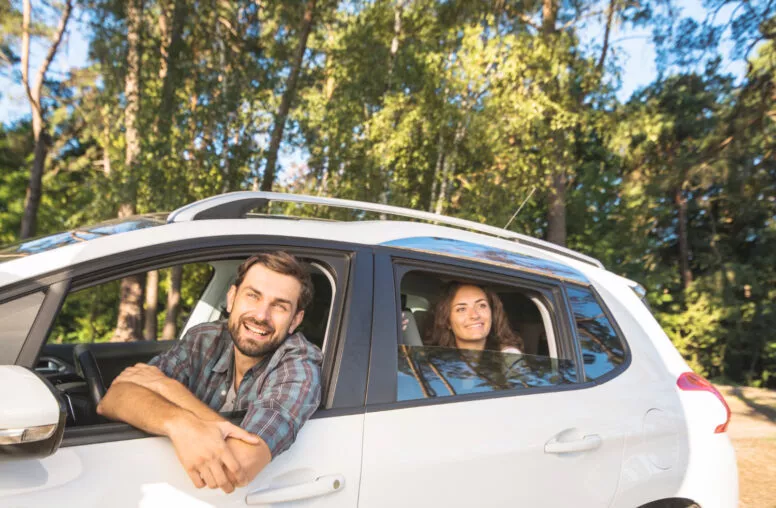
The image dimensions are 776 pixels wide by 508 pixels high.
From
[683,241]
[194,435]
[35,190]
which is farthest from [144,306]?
[194,435]

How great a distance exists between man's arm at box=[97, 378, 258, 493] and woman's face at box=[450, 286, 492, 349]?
1388 mm

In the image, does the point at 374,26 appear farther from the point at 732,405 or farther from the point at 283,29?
the point at 732,405

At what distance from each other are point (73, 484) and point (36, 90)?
49.0 feet

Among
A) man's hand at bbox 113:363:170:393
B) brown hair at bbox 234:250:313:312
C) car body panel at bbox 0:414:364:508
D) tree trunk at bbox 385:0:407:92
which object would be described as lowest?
car body panel at bbox 0:414:364:508

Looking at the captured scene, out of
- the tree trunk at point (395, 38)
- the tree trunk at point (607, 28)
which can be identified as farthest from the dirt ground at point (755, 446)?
the tree trunk at point (395, 38)

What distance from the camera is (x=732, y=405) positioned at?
31.4 ft

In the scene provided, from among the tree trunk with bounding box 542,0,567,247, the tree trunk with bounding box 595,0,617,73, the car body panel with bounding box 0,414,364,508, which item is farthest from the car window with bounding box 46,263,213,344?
the tree trunk with bounding box 595,0,617,73

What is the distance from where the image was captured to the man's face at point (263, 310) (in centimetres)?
210

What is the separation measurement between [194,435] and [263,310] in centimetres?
59

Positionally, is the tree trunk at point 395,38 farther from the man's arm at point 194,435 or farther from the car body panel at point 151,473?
the man's arm at point 194,435

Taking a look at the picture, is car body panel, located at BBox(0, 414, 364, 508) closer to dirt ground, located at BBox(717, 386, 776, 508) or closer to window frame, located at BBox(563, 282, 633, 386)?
window frame, located at BBox(563, 282, 633, 386)

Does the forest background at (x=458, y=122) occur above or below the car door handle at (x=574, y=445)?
above

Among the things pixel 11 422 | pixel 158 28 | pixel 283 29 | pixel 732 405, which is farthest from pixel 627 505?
pixel 283 29

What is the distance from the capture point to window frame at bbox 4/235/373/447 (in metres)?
1.60
